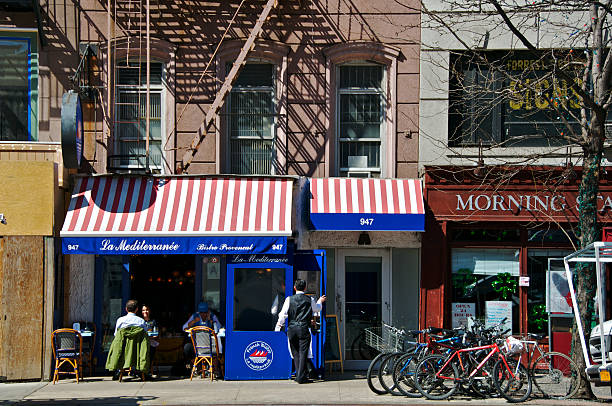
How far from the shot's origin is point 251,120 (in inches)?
596

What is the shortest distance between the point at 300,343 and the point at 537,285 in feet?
15.9

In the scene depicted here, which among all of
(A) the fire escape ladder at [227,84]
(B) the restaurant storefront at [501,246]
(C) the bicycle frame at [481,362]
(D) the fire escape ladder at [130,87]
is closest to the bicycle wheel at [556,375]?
(C) the bicycle frame at [481,362]

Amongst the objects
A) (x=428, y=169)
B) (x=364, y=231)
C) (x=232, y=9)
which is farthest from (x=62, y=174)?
(x=428, y=169)

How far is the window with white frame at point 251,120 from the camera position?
15.1 m

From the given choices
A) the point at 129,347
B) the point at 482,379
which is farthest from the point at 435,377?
the point at 129,347

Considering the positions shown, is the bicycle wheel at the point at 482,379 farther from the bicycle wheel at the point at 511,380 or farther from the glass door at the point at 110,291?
the glass door at the point at 110,291

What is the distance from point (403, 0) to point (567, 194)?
4.78 meters

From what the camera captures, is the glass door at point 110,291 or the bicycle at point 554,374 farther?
the glass door at point 110,291

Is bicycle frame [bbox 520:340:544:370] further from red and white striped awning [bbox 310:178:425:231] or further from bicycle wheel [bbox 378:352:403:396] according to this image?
red and white striped awning [bbox 310:178:425:231]

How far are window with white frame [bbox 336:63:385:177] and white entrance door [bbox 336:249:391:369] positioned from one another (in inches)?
64.2

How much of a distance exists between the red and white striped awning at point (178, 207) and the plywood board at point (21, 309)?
85 centimetres

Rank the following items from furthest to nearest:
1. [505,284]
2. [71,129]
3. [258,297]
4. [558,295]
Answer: [505,284] < [558,295] < [258,297] < [71,129]

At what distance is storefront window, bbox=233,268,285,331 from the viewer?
13.6m

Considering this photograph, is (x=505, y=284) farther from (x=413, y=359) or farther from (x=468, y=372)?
(x=413, y=359)
